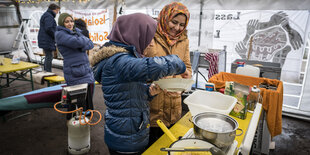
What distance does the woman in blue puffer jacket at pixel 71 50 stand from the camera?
2895mm

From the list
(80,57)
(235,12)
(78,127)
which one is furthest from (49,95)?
(235,12)

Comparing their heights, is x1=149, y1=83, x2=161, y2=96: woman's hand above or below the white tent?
below

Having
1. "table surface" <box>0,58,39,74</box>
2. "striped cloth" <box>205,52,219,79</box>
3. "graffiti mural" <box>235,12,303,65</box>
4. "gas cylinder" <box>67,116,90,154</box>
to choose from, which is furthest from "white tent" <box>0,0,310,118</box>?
"gas cylinder" <box>67,116,90,154</box>

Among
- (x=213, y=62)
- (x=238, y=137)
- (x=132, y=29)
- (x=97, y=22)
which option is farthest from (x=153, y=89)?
(x=97, y=22)

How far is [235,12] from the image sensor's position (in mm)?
4160

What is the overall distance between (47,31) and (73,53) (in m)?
2.66

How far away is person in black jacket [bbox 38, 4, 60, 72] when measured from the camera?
15.4 feet

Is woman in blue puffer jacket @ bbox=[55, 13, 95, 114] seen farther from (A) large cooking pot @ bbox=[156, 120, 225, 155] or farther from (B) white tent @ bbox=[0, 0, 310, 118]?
(B) white tent @ bbox=[0, 0, 310, 118]

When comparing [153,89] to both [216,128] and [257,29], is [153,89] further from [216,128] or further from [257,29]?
[257,29]

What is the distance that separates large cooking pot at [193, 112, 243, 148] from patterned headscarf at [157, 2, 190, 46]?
2.69 ft

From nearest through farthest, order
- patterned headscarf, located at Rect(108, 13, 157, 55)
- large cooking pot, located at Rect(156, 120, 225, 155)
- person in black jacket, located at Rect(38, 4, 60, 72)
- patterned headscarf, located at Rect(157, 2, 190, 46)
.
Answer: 1. large cooking pot, located at Rect(156, 120, 225, 155)
2. patterned headscarf, located at Rect(108, 13, 157, 55)
3. patterned headscarf, located at Rect(157, 2, 190, 46)
4. person in black jacket, located at Rect(38, 4, 60, 72)

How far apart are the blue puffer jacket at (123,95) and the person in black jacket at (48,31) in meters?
4.19

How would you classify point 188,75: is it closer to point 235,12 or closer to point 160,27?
point 160,27

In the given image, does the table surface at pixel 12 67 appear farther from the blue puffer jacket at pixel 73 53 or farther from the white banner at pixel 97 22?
the white banner at pixel 97 22
